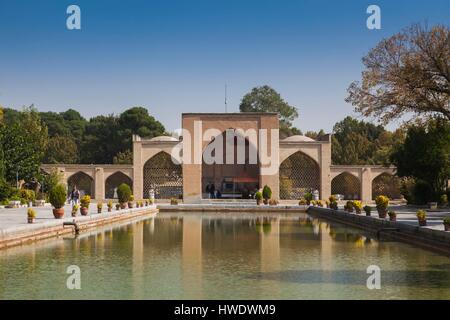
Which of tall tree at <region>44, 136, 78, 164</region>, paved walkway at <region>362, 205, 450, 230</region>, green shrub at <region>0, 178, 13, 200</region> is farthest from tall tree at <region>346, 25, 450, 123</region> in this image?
tall tree at <region>44, 136, 78, 164</region>

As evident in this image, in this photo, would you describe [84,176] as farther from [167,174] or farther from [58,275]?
[58,275]

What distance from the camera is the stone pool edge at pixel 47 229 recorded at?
11.9m

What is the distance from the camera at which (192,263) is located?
9.85 metres

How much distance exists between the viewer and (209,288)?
765cm

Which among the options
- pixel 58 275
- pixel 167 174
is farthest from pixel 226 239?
pixel 167 174

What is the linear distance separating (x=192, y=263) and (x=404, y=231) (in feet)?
20.3

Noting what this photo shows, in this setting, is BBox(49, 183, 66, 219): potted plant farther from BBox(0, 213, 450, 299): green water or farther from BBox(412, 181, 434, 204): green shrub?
BBox(412, 181, 434, 204): green shrub

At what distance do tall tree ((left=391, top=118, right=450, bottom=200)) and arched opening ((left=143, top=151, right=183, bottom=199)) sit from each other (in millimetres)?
13253

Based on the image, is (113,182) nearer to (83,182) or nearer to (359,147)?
(83,182)

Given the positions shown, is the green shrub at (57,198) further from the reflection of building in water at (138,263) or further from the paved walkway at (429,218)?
the paved walkway at (429,218)

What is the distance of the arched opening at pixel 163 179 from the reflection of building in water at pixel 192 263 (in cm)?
1877

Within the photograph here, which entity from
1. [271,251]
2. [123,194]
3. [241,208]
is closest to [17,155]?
[123,194]

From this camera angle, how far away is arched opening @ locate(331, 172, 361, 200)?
3544 centimetres
